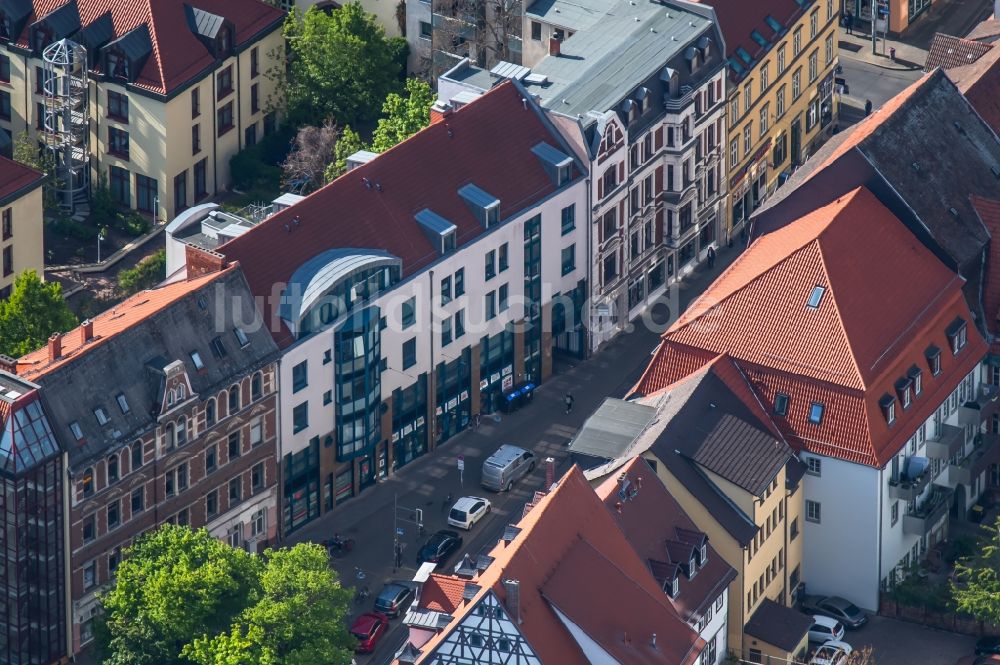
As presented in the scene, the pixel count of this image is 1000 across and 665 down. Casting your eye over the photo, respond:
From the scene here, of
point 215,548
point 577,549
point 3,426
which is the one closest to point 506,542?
point 577,549

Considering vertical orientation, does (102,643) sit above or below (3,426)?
below

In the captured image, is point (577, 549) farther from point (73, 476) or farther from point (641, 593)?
point (73, 476)

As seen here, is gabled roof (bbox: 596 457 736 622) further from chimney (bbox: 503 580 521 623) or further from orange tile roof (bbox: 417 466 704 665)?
chimney (bbox: 503 580 521 623)

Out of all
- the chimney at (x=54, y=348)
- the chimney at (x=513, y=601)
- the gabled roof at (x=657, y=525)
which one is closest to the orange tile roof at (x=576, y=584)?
the chimney at (x=513, y=601)

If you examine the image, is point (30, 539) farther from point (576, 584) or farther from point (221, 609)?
point (576, 584)

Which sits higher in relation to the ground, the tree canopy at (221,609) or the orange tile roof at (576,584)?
the orange tile roof at (576,584)

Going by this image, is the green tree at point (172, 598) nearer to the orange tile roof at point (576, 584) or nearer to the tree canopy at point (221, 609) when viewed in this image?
the tree canopy at point (221, 609)
